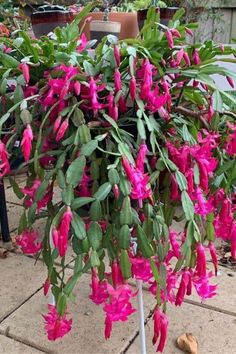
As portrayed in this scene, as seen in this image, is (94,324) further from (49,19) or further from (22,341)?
(49,19)

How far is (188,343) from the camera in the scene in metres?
1.43

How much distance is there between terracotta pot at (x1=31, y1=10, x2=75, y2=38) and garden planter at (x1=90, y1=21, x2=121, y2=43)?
172 millimetres

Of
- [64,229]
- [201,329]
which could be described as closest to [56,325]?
[64,229]

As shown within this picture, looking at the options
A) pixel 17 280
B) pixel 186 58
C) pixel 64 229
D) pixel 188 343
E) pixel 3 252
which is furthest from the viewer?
pixel 3 252

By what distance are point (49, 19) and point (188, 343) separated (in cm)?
126

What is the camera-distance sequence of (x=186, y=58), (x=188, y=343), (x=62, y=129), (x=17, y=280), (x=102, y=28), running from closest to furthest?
(x=62, y=129), (x=186, y=58), (x=188, y=343), (x=102, y=28), (x=17, y=280)

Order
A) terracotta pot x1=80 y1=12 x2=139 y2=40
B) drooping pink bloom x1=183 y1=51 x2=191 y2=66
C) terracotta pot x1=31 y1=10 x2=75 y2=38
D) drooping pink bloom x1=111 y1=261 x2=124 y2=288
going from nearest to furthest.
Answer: drooping pink bloom x1=111 y1=261 x2=124 y2=288
drooping pink bloom x1=183 y1=51 x2=191 y2=66
terracotta pot x1=31 y1=10 x2=75 y2=38
terracotta pot x1=80 y1=12 x2=139 y2=40

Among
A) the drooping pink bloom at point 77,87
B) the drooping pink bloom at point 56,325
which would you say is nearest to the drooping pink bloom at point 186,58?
the drooping pink bloom at point 77,87

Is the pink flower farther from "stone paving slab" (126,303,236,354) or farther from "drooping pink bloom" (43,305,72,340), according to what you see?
"stone paving slab" (126,303,236,354)

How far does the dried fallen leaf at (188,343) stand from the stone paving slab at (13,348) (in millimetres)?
458

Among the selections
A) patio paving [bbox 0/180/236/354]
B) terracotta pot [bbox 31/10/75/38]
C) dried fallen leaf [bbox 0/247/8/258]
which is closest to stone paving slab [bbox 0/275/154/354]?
patio paving [bbox 0/180/236/354]

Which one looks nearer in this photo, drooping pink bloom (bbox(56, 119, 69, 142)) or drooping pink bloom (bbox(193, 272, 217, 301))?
drooping pink bloom (bbox(56, 119, 69, 142))

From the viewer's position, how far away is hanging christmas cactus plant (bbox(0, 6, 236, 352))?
971 mm

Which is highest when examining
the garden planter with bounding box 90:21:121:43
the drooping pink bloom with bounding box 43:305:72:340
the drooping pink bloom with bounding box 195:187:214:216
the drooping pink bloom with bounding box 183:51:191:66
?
the garden planter with bounding box 90:21:121:43
